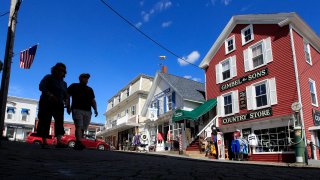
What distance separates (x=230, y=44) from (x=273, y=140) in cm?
832

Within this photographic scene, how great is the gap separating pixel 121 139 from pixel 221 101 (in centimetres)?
1921

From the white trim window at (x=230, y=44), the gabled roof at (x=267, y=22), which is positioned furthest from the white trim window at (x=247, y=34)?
the white trim window at (x=230, y=44)

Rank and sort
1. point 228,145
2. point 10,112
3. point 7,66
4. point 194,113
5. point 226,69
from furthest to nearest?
1. point 10,112
2. point 226,69
3. point 194,113
4. point 228,145
5. point 7,66

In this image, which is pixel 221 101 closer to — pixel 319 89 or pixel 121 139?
pixel 319 89

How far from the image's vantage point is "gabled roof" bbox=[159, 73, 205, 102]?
84.0ft

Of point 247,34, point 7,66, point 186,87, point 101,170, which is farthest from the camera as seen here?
point 186,87

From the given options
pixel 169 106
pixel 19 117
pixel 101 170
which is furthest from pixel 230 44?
pixel 19 117

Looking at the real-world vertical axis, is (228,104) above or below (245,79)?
below

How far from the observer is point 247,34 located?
21.4m

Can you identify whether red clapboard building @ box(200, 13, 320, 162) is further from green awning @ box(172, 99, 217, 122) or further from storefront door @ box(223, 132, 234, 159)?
green awning @ box(172, 99, 217, 122)

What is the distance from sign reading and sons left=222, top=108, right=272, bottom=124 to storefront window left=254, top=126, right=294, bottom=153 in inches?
35.8

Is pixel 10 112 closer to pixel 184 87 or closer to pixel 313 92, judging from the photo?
pixel 184 87

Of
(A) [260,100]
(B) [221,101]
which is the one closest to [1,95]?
(A) [260,100]

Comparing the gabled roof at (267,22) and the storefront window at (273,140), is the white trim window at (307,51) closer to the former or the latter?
the gabled roof at (267,22)
